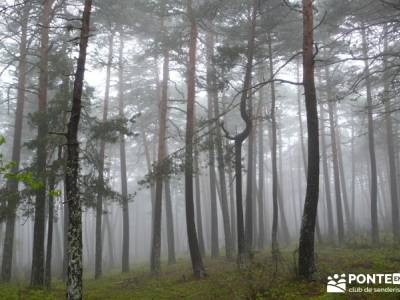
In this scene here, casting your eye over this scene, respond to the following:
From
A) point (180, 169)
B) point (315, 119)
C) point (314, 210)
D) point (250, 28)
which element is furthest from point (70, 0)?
point (314, 210)

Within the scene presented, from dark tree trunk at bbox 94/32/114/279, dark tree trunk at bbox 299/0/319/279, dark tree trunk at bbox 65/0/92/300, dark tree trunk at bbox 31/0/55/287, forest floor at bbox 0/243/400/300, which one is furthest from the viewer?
dark tree trunk at bbox 94/32/114/279

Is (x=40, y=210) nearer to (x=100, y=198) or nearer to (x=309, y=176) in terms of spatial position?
(x=100, y=198)

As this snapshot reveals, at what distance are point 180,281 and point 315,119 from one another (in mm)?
7473

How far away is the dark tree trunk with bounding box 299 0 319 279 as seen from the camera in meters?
10.1

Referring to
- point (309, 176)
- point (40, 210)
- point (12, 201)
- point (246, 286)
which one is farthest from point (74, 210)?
point (309, 176)

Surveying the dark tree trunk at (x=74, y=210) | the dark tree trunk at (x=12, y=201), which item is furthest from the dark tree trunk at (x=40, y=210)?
the dark tree trunk at (x=74, y=210)

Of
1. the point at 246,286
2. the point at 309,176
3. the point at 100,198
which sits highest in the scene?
the point at 309,176

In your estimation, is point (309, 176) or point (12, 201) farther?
point (12, 201)

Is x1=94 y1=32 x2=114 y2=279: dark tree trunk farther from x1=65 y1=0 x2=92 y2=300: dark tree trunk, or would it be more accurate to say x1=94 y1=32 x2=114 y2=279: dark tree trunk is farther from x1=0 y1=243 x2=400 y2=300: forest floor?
x1=65 y1=0 x2=92 y2=300: dark tree trunk

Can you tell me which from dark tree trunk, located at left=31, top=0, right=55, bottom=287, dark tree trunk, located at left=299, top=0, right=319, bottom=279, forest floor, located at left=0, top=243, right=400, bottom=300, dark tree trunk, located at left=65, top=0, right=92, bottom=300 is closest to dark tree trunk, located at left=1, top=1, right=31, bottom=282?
dark tree trunk, located at left=31, top=0, right=55, bottom=287

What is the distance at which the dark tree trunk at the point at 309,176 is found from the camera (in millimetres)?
10086

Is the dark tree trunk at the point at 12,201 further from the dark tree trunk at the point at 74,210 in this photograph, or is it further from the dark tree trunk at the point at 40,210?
the dark tree trunk at the point at 74,210

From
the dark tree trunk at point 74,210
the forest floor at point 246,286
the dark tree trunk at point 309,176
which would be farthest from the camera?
the dark tree trunk at point 309,176

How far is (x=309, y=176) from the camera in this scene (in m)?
10.5
